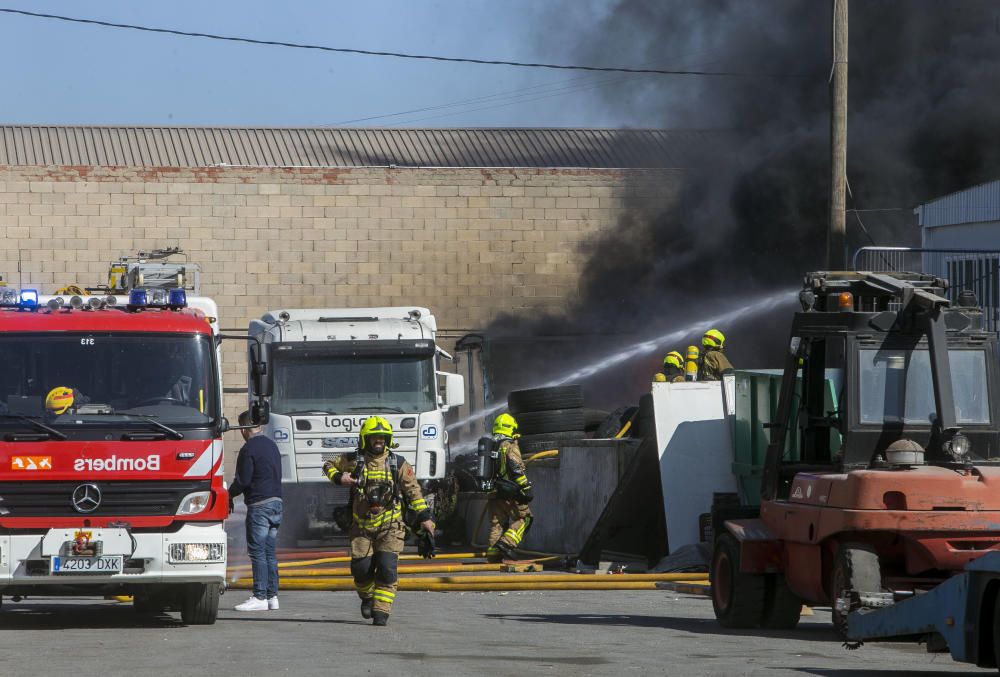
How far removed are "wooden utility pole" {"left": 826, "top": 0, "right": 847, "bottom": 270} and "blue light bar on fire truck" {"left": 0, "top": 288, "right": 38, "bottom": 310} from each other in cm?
874

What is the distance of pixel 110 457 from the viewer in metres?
10.5

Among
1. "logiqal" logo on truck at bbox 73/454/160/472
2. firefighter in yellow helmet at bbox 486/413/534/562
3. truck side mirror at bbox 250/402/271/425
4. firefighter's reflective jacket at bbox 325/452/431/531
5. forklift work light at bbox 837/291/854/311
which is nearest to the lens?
forklift work light at bbox 837/291/854/311

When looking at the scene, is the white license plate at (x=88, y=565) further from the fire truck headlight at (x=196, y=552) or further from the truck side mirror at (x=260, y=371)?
the truck side mirror at (x=260, y=371)

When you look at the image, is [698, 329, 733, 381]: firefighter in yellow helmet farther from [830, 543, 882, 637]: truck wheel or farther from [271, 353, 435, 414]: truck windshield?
[830, 543, 882, 637]: truck wheel

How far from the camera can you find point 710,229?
32250mm

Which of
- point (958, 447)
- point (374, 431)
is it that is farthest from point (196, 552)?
point (958, 447)

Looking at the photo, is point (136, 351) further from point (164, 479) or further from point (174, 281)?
point (174, 281)

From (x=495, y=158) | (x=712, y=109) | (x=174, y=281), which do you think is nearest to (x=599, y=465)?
(x=174, y=281)

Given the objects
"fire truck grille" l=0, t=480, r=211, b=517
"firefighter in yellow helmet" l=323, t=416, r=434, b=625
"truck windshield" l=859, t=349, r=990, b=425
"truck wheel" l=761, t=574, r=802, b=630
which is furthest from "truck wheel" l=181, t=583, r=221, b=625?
"truck windshield" l=859, t=349, r=990, b=425

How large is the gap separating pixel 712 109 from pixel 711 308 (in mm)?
4037

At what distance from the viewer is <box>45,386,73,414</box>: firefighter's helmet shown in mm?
10625

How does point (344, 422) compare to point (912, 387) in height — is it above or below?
below

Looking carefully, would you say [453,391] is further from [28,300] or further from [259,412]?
[28,300]

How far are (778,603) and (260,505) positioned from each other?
13.5 ft
